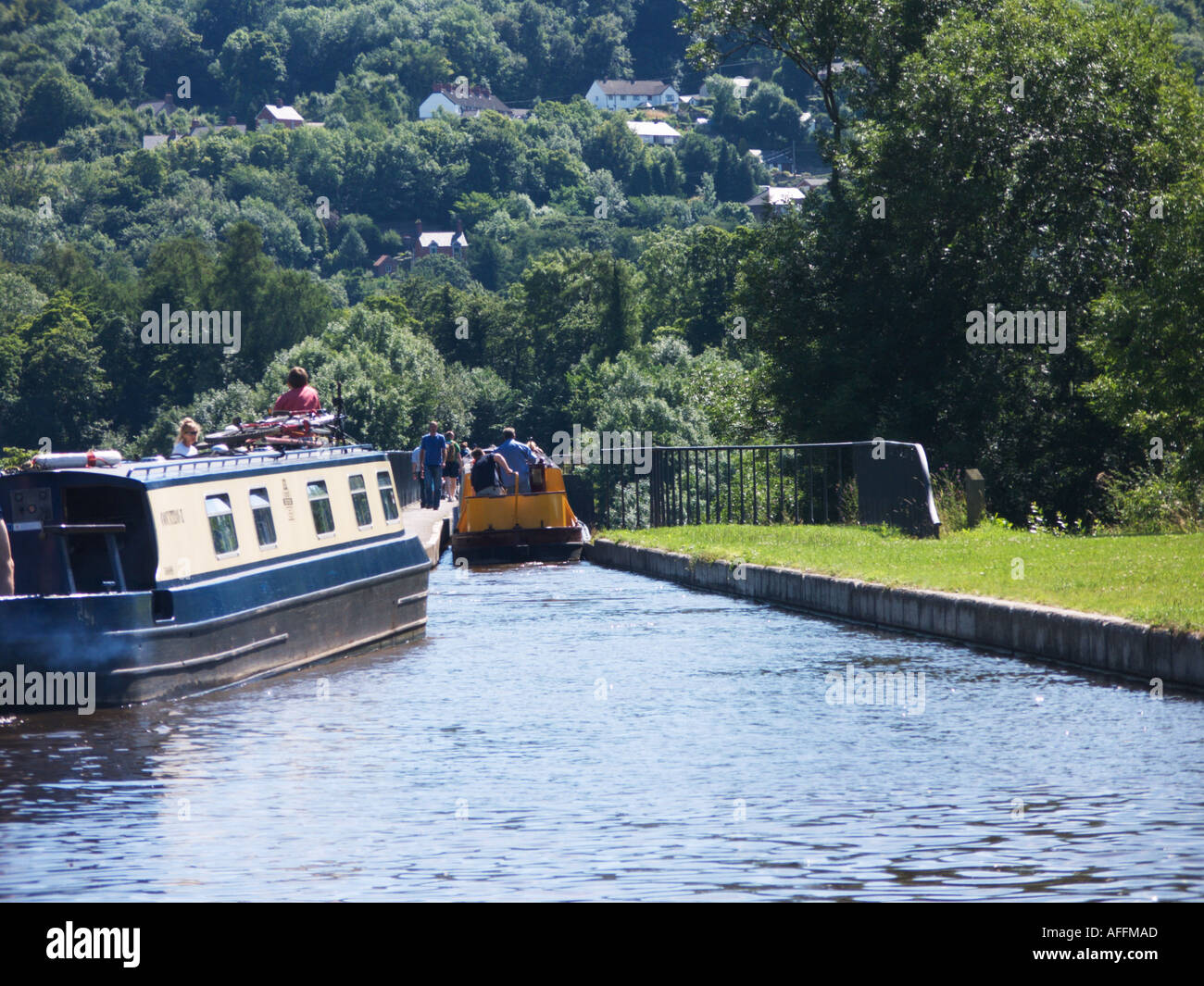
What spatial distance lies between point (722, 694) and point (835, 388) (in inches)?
870

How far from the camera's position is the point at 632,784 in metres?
10.1

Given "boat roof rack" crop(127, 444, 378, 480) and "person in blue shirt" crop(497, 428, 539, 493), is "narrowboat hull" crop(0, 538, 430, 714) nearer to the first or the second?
"boat roof rack" crop(127, 444, 378, 480)

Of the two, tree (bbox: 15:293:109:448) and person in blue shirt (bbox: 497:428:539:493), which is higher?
tree (bbox: 15:293:109:448)

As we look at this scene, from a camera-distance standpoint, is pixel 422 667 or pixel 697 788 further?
pixel 422 667

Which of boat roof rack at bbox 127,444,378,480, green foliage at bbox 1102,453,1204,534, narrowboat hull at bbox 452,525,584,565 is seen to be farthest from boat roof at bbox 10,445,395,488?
green foliage at bbox 1102,453,1204,534

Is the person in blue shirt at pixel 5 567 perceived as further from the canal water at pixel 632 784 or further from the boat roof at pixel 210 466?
the boat roof at pixel 210 466

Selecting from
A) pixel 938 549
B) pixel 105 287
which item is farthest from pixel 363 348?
pixel 938 549

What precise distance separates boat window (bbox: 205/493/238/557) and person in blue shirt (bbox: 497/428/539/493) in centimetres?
1390

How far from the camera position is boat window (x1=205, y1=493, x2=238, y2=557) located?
50.0ft

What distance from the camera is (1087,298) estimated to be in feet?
Answer: 110

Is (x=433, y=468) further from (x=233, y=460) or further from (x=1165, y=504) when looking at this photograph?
(x=233, y=460)
